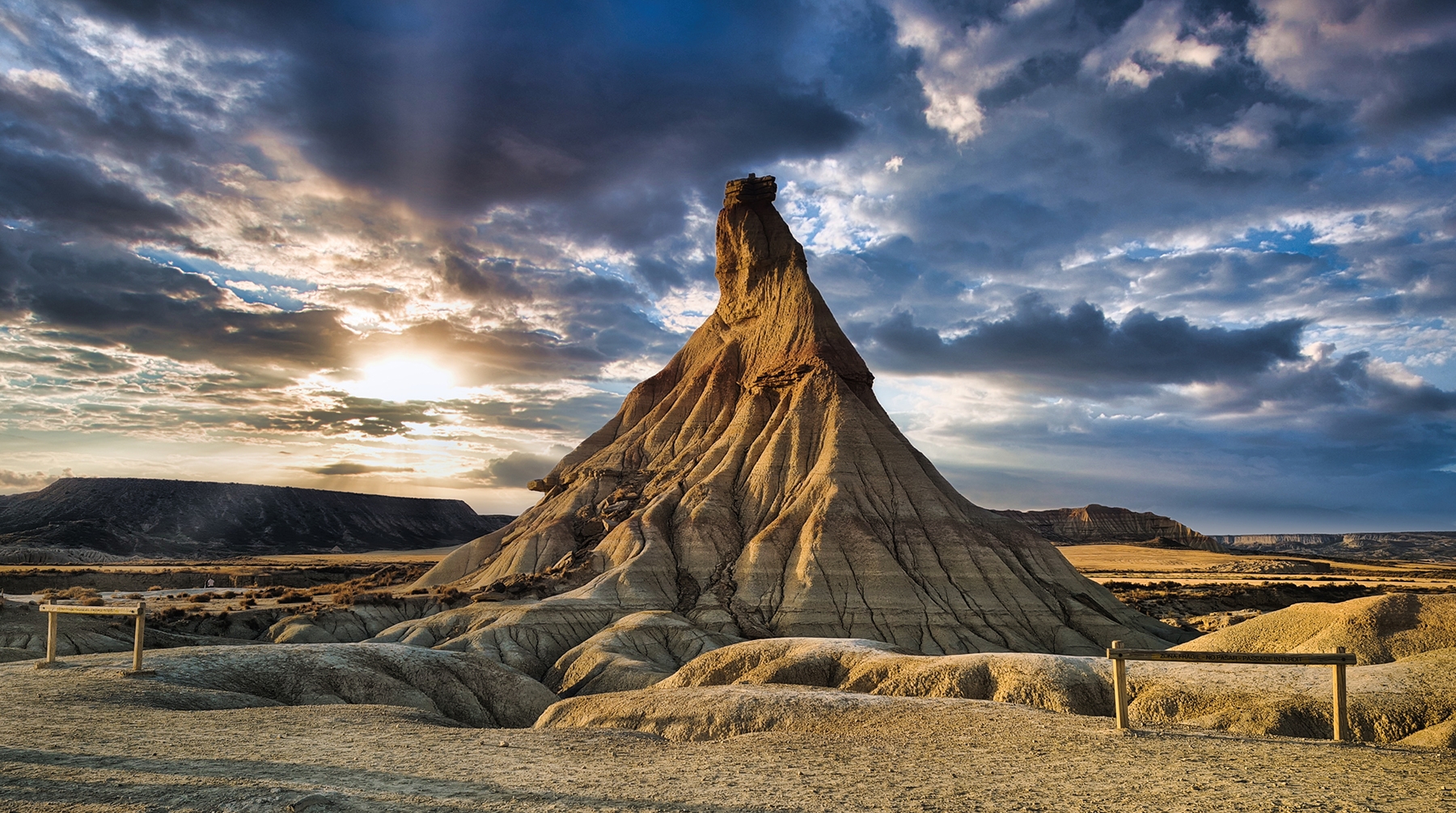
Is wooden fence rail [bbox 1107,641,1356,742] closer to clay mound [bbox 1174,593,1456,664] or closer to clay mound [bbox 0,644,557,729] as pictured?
clay mound [bbox 1174,593,1456,664]

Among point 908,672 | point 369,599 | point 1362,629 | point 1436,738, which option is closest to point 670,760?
point 908,672

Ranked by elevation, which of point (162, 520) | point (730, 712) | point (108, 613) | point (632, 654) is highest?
point (108, 613)

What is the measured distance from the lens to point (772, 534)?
176 feet

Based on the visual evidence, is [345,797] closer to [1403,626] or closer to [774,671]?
[774,671]

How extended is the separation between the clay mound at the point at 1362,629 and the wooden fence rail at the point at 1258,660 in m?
5.13

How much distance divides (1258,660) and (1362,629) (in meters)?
9.11

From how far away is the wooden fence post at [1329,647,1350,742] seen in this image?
14.0 meters

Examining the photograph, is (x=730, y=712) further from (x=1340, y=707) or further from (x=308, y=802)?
(x=1340, y=707)

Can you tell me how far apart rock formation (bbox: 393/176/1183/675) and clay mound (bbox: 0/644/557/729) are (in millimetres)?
10620

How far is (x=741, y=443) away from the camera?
64.7 m

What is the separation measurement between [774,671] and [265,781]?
16.4m

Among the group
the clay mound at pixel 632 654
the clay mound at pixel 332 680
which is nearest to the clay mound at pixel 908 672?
the clay mound at pixel 632 654

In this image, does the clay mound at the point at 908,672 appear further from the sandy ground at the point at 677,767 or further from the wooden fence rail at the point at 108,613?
the wooden fence rail at the point at 108,613

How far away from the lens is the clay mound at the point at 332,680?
1992 cm
